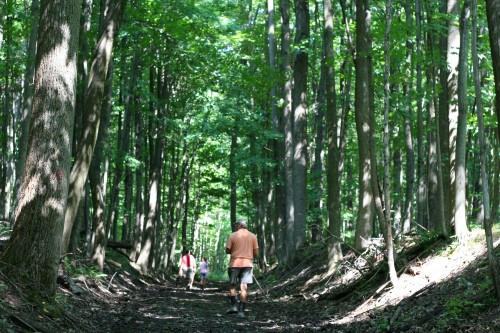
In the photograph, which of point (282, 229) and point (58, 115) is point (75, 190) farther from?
point (282, 229)

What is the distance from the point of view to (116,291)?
53.9 feet

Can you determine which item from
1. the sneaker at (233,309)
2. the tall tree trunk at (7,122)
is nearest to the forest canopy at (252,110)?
the tall tree trunk at (7,122)

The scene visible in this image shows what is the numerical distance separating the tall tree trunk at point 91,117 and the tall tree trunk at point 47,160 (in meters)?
Result: 3.43

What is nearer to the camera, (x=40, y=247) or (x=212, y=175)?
(x=40, y=247)

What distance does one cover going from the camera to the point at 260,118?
88.6 feet

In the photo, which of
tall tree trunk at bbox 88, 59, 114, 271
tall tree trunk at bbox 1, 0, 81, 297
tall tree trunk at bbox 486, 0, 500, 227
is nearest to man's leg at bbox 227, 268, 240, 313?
tall tree trunk at bbox 1, 0, 81, 297

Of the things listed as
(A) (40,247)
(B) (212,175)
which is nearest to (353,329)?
(A) (40,247)

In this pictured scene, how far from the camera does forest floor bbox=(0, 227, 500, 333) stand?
303 inches

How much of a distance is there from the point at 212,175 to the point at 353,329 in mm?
29736

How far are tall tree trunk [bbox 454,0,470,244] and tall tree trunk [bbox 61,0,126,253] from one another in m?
7.22

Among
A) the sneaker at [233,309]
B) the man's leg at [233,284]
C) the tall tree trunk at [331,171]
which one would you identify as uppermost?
the tall tree trunk at [331,171]

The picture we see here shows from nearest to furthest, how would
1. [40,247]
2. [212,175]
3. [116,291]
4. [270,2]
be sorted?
[40,247], [116,291], [270,2], [212,175]

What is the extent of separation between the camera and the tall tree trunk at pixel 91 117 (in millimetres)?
12289

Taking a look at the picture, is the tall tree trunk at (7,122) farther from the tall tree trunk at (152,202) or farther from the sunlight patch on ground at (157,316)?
the sunlight patch on ground at (157,316)
